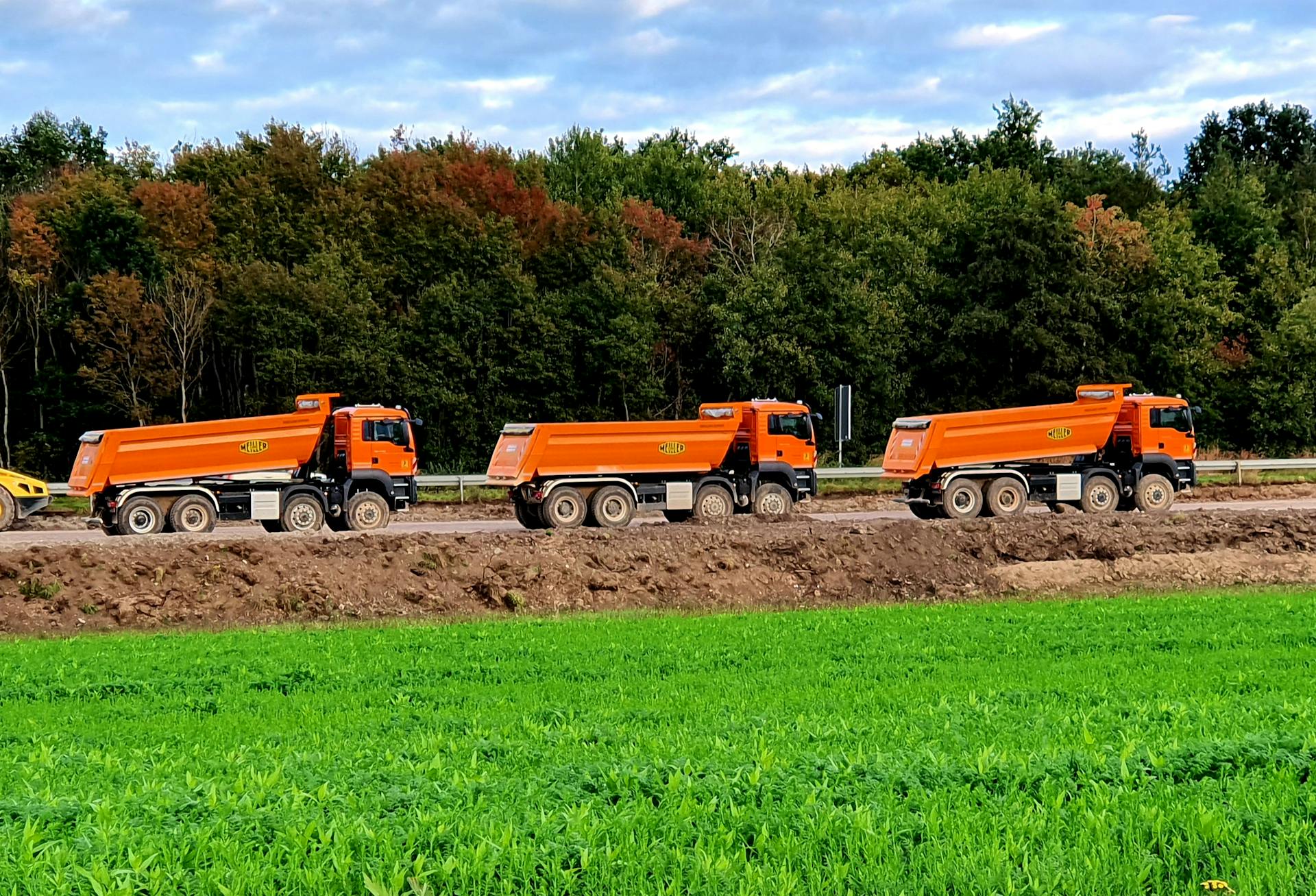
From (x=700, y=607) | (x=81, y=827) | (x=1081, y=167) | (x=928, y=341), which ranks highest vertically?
(x=1081, y=167)

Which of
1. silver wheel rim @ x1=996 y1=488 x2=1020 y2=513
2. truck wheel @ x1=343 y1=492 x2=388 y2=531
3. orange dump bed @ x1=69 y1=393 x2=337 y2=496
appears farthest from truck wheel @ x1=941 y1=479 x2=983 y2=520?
orange dump bed @ x1=69 y1=393 x2=337 y2=496

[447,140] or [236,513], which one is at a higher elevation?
[447,140]

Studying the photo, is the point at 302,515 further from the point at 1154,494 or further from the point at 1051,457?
the point at 1154,494

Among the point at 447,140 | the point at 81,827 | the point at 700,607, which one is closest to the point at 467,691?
the point at 81,827

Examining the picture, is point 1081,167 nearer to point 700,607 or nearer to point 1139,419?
point 1139,419

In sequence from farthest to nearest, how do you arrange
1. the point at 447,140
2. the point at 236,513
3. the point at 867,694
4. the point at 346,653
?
the point at 447,140 → the point at 236,513 → the point at 346,653 → the point at 867,694

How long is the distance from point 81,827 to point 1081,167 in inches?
2420

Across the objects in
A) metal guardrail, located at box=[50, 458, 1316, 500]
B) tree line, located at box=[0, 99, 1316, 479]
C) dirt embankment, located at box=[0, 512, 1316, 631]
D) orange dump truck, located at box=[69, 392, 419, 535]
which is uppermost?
tree line, located at box=[0, 99, 1316, 479]

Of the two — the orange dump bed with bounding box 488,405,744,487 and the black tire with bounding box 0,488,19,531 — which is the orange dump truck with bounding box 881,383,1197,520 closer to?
the orange dump bed with bounding box 488,405,744,487

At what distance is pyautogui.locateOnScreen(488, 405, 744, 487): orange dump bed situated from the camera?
27.9 m

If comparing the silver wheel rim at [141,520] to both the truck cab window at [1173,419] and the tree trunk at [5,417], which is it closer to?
the tree trunk at [5,417]

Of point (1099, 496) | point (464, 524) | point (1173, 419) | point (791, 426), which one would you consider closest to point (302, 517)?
point (464, 524)

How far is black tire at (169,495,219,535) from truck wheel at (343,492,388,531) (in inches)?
116

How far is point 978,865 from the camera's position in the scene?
16.8ft
